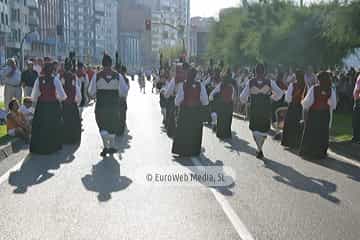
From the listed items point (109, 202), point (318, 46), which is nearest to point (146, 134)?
point (109, 202)

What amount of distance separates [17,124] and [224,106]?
533 cm

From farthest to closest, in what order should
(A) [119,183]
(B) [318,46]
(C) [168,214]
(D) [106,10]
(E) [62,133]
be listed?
(D) [106,10], (B) [318,46], (E) [62,133], (A) [119,183], (C) [168,214]

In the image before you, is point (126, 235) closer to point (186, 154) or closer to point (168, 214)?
point (168, 214)

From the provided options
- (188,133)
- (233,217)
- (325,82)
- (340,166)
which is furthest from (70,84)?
(233,217)

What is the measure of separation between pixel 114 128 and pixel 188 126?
156cm

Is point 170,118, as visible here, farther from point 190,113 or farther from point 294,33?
point 294,33

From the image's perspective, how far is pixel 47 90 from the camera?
1277 centimetres

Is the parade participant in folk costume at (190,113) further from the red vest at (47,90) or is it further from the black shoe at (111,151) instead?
the red vest at (47,90)

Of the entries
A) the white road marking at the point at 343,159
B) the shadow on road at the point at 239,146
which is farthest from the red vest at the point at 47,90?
the white road marking at the point at 343,159

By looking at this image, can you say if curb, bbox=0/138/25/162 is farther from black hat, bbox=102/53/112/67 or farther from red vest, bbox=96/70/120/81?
black hat, bbox=102/53/112/67

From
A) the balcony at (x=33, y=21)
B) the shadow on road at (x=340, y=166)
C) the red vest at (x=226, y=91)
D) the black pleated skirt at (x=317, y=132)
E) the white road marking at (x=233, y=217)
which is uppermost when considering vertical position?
the balcony at (x=33, y=21)

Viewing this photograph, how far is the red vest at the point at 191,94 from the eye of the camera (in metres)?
12.8

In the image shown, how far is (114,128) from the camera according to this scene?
12938mm

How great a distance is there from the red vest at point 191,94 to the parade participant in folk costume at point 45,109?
251 cm
